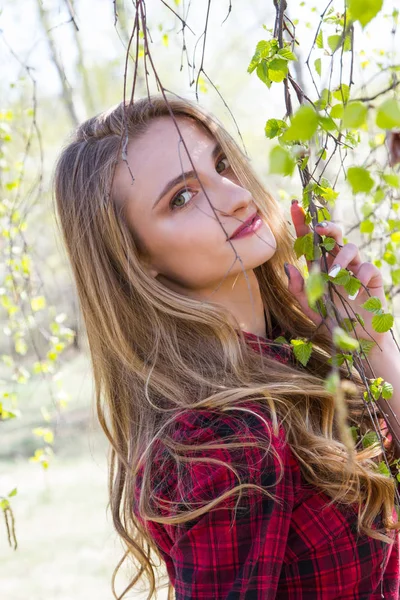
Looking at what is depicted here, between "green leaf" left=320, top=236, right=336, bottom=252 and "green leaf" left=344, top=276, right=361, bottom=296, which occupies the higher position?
"green leaf" left=320, top=236, right=336, bottom=252

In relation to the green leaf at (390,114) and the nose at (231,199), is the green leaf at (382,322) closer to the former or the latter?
the nose at (231,199)

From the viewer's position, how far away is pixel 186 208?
1699 mm

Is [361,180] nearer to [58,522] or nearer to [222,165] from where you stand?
[222,165]

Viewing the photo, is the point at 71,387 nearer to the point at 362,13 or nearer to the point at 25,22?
the point at 25,22

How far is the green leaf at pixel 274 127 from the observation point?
1.30m

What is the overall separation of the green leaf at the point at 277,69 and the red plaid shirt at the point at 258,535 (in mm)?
720

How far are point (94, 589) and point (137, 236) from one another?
345cm

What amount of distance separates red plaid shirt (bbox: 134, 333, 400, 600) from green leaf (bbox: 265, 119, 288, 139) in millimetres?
610

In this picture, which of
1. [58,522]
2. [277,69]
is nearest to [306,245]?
[277,69]

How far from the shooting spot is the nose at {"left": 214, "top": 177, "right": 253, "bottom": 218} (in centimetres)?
166

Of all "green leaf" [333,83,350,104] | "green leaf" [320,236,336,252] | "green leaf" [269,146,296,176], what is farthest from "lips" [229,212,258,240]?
"green leaf" [269,146,296,176]

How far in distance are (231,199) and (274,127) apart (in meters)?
0.37

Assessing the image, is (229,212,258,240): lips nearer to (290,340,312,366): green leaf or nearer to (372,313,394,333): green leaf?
(290,340,312,366): green leaf

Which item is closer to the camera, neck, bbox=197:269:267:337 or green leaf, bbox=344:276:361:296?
green leaf, bbox=344:276:361:296
